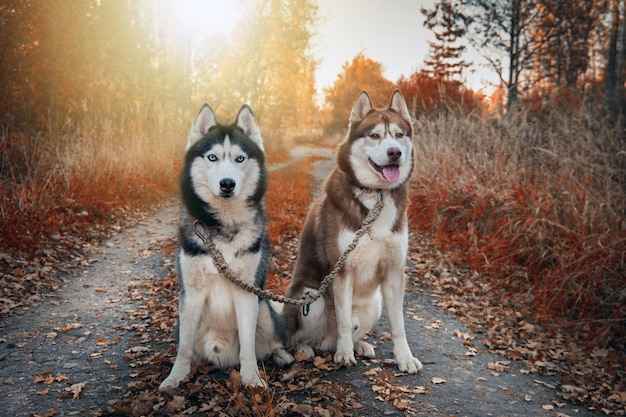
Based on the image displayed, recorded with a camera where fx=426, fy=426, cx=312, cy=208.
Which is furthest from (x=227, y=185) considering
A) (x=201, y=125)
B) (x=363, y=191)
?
(x=363, y=191)

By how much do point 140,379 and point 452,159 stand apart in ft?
24.2

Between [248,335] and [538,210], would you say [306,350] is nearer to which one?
[248,335]

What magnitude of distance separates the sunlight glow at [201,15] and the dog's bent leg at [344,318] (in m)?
14.7

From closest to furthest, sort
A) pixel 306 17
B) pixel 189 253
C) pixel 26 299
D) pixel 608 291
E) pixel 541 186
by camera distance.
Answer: pixel 189 253, pixel 26 299, pixel 608 291, pixel 541 186, pixel 306 17

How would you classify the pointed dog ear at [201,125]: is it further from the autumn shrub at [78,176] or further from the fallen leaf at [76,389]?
the autumn shrub at [78,176]

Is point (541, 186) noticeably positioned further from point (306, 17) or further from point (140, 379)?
point (306, 17)

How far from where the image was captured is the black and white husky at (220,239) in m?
2.72

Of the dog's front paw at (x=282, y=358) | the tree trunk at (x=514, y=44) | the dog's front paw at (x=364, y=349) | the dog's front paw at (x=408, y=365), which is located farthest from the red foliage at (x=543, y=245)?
the tree trunk at (x=514, y=44)

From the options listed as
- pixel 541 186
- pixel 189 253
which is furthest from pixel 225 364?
pixel 541 186

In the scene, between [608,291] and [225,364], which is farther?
[608,291]

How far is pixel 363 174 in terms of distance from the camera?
331cm

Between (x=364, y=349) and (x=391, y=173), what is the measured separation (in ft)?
4.88

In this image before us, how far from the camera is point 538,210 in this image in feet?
19.6

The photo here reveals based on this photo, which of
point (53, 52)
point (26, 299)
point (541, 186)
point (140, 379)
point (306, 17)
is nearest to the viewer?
point (140, 379)
